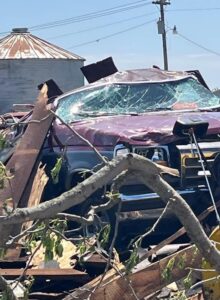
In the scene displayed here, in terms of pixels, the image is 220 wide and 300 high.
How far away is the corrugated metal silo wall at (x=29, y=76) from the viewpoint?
107 ft

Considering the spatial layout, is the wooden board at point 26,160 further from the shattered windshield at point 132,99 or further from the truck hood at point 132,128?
the shattered windshield at point 132,99

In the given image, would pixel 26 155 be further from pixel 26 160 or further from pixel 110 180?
pixel 110 180

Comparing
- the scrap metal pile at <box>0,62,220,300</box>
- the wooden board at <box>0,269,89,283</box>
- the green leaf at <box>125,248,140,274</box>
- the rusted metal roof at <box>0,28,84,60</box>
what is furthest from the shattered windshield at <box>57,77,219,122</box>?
the rusted metal roof at <box>0,28,84,60</box>

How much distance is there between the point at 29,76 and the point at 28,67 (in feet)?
2.18

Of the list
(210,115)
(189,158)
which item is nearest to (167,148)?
(189,158)

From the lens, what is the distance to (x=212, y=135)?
7.91 meters

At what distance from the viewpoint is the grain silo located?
32.5 m

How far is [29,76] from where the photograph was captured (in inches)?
1309

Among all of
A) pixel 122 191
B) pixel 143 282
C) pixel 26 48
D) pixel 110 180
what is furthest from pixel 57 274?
pixel 26 48

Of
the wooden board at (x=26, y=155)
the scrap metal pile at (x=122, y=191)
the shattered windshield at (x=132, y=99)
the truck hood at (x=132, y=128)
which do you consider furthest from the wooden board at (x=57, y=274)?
the shattered windshield at (x=132, y=99)

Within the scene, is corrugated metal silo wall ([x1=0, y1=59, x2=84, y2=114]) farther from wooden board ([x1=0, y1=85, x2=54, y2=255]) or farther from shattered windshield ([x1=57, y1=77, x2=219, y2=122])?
wooden board ([x1=0, y1=85, x2=54, y2=255])

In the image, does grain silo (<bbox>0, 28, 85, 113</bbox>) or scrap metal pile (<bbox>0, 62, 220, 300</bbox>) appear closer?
scrap metal pile (<bbox>0, 62, 220, 300</bbox>)

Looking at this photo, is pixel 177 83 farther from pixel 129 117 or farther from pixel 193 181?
pixel 193 181

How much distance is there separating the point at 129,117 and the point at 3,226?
4.98 m
